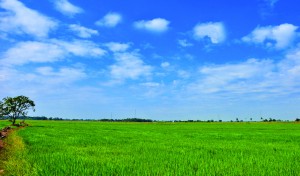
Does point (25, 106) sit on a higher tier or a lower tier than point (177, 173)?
higher

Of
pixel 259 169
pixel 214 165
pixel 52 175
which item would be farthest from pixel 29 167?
pixel 259 169

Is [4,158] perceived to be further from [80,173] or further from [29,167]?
[80,173]

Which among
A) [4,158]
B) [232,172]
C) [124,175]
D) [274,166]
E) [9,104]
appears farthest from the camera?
[9,104]

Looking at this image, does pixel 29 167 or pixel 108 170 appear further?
pixel 29 167

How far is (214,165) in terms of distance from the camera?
8797 mm

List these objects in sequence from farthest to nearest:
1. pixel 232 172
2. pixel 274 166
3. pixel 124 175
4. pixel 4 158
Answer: pixel 4 158 < pixel 274 166 < pixel 232 172 < pixel 124 175

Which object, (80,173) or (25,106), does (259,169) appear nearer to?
(80,173)

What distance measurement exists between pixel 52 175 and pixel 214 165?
444cm

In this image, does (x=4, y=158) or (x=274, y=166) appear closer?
(x=274, y=166)

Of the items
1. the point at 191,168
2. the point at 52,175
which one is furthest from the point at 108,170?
the point at 191,168

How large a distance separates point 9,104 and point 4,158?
182ft

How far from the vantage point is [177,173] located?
741 centimetres

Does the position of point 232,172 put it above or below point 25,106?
below

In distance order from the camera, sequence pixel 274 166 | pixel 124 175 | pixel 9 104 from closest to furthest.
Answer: pixel 124 175
pixel 274 166
pixel 9 104
